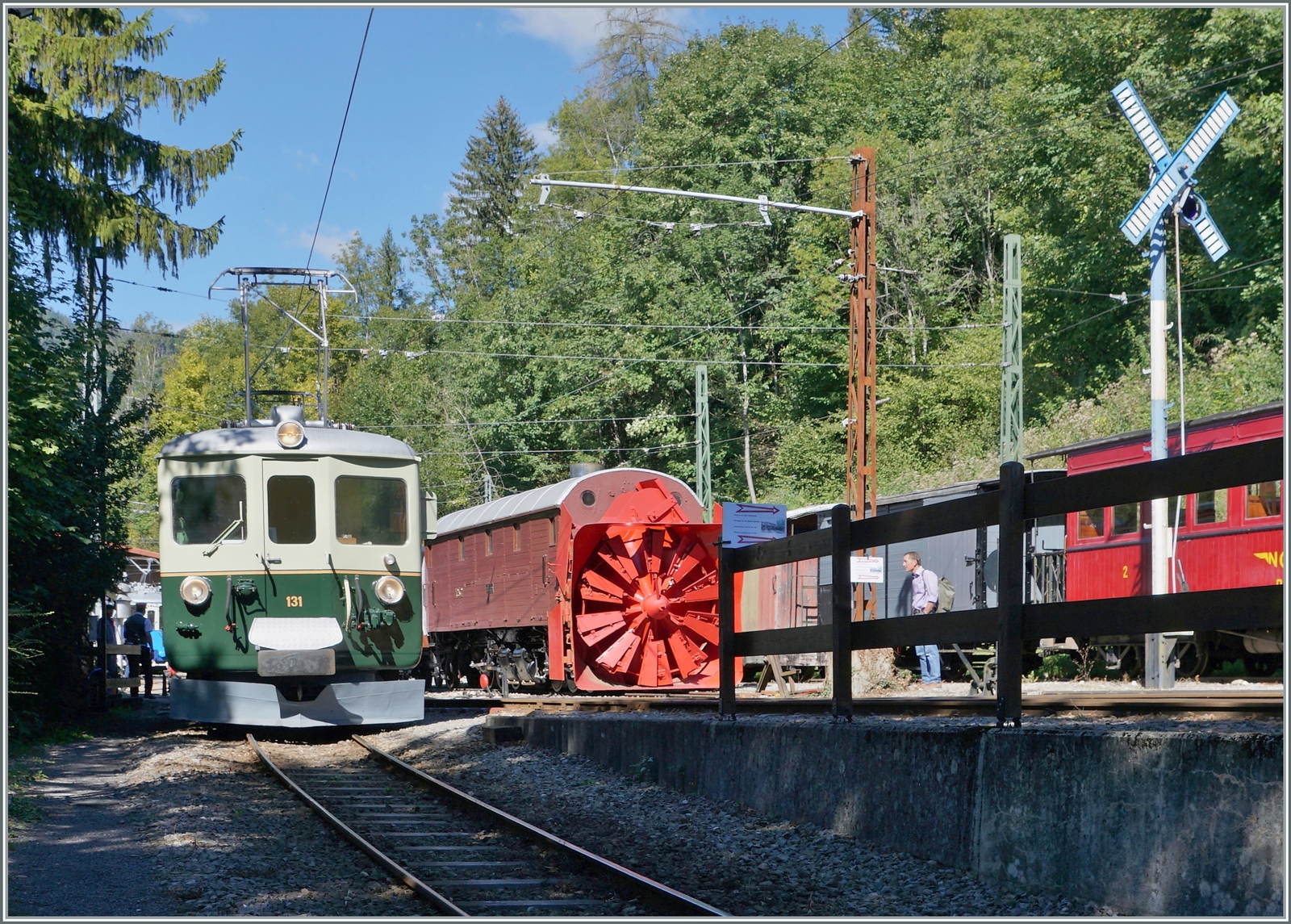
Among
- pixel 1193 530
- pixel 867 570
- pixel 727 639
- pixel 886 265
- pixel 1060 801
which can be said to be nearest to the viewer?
pixel 1060 801

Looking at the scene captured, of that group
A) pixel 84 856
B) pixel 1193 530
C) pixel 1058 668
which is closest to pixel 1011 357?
pixel 1058 668

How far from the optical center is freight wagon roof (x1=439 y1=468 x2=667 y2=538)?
20.3 metres

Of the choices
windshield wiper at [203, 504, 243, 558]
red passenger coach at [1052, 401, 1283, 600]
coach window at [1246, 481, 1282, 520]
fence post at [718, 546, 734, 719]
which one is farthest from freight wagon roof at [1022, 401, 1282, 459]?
windshield wiper at [203, 504, 243, 558]

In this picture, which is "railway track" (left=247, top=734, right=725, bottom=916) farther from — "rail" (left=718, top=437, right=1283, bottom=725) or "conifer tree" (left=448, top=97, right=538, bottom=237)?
"conifer tree" (left=448, top=97, right=538, bottom=237)

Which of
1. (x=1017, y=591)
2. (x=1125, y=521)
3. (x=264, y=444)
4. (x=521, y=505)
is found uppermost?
(x=264, y=444)

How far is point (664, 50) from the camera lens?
62906 mm

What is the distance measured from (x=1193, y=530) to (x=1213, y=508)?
52 cm

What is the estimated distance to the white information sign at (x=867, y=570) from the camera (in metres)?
15.7

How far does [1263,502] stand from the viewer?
1753cm

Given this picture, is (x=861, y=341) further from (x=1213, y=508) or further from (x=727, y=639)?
(x=727, y=639)

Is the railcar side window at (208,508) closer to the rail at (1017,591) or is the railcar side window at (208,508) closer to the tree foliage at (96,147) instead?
the tree foliage at (96,147)

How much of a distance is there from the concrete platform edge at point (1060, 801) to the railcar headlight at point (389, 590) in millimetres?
7083

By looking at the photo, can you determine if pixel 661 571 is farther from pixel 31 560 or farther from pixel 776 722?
pixel 776 722

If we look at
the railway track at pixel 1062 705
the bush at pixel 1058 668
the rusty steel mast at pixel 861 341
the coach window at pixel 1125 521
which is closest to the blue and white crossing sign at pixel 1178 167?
the rusty steel mast at pixel 861 341
